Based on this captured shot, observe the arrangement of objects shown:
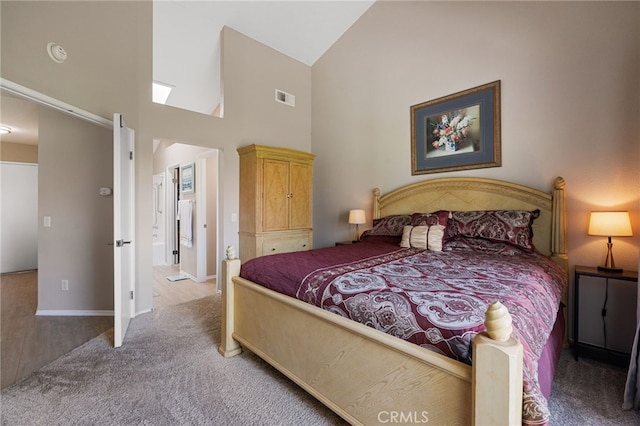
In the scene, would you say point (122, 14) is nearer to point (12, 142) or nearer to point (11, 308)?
point (11, 308)

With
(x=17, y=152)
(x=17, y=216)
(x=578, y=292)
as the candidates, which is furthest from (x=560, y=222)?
(x=17, y=152)

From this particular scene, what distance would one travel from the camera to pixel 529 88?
8.57 ft

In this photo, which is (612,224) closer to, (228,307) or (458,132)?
(458,132)

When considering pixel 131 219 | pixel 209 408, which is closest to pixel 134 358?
pixel 209 408

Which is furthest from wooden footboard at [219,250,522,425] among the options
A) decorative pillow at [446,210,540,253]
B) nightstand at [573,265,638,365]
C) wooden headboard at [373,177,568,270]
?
wooden headboard at [373,177,568,270]

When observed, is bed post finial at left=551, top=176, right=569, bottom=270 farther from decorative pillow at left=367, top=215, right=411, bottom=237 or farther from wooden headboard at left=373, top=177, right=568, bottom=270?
decorative pillow at left=367, top=215, right=411, bottom=237

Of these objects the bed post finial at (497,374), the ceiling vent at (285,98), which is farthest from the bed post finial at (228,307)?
the ceiling vent at (285,98)

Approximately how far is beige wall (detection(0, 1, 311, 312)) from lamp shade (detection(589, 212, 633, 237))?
3.71 m

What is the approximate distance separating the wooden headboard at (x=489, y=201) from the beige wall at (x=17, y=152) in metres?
6.37

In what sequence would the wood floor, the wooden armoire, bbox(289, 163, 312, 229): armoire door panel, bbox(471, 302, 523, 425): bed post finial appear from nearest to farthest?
bbox(471, 302, 523, 425): bed post finial, the wood floor, the wooden armoire, bbox(289, 163, 312, 229): armoire door panel

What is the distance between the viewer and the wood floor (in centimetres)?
212

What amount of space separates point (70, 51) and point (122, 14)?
71 cm

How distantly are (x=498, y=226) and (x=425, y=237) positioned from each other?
2.03ft

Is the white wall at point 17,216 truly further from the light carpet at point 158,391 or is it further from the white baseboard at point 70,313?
the light carpet at point 158,391
